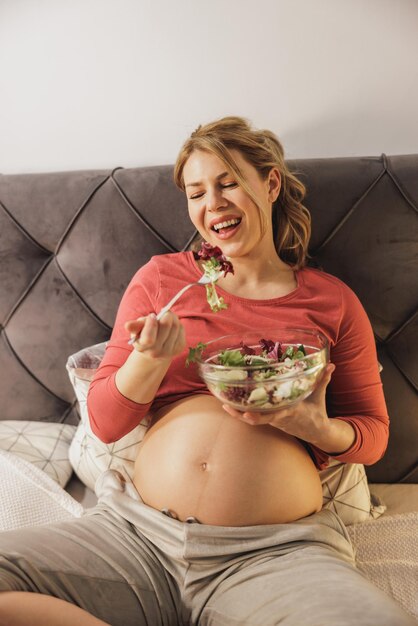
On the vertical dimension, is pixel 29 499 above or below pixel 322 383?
below

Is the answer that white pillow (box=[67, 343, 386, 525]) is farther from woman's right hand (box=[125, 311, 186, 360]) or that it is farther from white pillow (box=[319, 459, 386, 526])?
woman's right hand (box=[125, 311, 186, 360])

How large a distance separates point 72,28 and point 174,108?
39 centimetres

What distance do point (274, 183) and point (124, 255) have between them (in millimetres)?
469

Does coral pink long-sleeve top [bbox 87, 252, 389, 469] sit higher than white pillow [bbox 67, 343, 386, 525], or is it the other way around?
coral pink long-sleeve top [bbox 87, 252, 389, 469]

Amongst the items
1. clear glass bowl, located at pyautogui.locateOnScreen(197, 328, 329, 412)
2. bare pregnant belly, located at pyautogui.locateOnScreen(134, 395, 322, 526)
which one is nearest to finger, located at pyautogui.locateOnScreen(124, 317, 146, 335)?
clear glass bowl, located at pyautogui.locateOnScreen(197, 328, 329, 412)

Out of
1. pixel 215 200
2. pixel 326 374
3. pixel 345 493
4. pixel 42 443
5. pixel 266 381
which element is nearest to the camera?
pixel 266 381

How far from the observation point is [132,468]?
1.37m

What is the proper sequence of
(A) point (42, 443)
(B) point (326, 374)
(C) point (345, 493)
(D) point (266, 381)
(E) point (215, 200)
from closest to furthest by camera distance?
(D) point (266, 381), (B) point (326, 374), (E) point (215, 200), (C) point (345, 493), (A) point (42, 443)

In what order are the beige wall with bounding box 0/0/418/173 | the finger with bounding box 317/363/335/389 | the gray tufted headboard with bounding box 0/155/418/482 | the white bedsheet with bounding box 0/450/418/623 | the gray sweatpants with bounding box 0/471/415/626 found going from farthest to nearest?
the beige wall with bounding box 0/0/418/173, the gray tufted headboard with bounding box 0/155/418/482, the white bedsheet with bounding box 0/450/418/623, the finger with bounding box 317/363/335/389, the gray sweatpants with bounding box 0/471/415/626

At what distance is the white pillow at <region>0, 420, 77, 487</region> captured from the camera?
1522 millimetres

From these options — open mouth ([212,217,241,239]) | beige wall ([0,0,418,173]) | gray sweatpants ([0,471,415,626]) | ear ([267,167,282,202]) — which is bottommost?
gray sweatpants ([0,471,415,626])

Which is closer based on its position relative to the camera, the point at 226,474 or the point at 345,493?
the point at 226,474

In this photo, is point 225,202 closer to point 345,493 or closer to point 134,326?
point 134,326

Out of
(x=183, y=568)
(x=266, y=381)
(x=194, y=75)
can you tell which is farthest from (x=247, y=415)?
(x=194, y=75)
